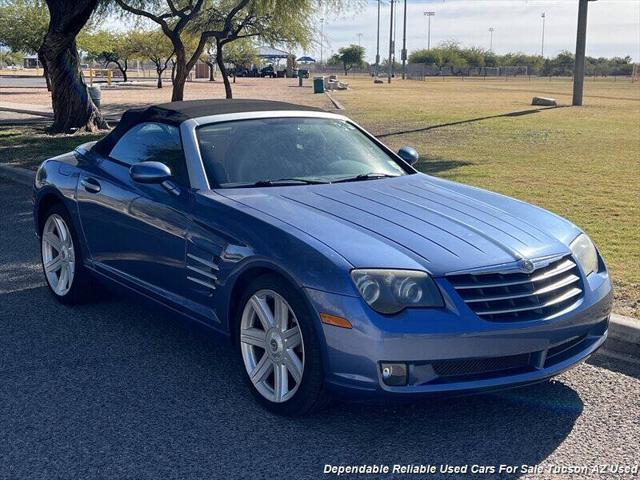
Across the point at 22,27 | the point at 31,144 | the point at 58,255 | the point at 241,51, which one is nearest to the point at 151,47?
the point at 241,51

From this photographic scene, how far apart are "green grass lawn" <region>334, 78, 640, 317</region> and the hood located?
5.31ft

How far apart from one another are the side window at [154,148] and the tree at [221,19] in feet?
58.3

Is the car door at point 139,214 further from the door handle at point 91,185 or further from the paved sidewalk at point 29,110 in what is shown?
the paved sidewalk at point 29,110

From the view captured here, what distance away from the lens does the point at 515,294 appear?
3.71 m

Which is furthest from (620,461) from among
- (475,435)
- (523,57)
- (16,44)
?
(523,57)

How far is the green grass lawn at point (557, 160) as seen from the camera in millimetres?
8031

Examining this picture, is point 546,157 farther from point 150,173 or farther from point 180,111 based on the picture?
point 150,173

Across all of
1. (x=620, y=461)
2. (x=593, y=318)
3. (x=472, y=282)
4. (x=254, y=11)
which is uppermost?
(x=254, y=11)

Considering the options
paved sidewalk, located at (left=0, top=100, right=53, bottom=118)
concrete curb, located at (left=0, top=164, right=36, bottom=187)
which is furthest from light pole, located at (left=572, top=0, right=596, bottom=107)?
concrete curb, located at (left=0, top=164, right=36, bottom=187)

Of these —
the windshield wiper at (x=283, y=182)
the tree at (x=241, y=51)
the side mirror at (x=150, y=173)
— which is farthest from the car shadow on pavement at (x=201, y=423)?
the tree at (x=241, y=51)

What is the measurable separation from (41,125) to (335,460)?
63.4 feet

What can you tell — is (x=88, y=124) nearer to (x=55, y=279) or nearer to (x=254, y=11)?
(x=254, y=11)

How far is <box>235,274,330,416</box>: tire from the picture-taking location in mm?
3754

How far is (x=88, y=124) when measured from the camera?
18.7 m
